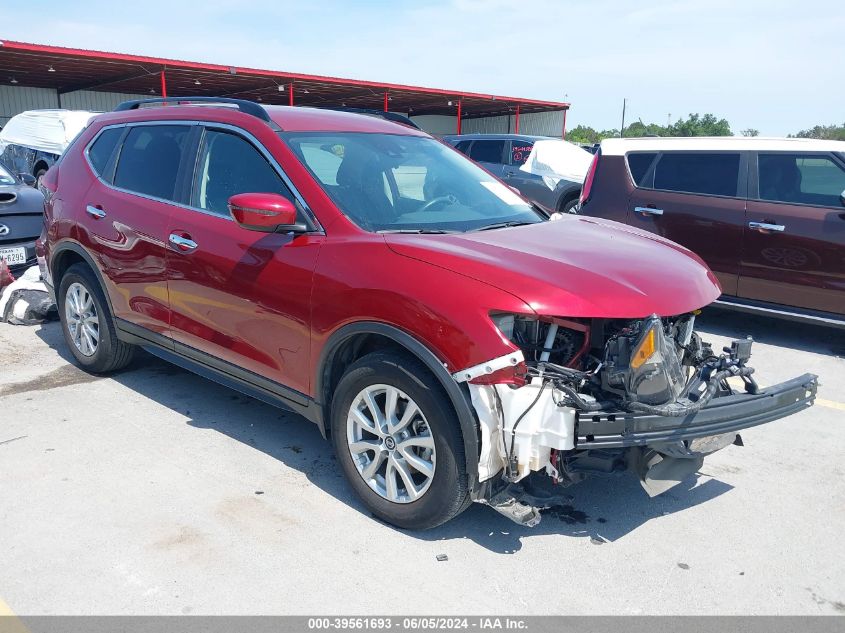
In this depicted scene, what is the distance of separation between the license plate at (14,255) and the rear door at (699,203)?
6139 mm

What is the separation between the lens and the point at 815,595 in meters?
2.97

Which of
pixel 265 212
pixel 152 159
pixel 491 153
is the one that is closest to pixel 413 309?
pixel 265 212

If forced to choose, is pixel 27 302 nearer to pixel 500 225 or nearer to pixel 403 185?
pixel 403 185

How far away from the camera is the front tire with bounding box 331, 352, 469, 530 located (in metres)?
3.10

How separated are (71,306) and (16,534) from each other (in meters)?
2.50

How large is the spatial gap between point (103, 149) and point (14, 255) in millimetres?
2996

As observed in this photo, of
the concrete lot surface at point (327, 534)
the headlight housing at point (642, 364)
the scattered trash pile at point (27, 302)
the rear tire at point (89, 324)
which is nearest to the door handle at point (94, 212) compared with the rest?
the rear tire at point (89, 324)

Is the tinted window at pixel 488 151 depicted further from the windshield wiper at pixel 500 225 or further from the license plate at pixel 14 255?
the windshield wiper at pixel 500 225

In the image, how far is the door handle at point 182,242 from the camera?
13.6ft

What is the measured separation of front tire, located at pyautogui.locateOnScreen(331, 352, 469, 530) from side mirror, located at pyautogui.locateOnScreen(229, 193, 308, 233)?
0.78 metres

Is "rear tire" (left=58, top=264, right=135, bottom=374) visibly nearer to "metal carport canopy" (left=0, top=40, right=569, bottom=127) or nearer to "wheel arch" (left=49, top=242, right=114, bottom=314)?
"wheel arch" (left=49, top=242, right=114, bottom=314)

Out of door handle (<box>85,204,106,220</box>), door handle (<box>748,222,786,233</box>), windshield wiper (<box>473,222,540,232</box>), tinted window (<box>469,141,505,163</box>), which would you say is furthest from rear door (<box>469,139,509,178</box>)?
windshield wiper (<box>473,222,540,232</box>)

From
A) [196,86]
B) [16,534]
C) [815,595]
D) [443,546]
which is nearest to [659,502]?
[815,595]

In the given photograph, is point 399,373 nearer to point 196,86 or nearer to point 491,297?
point 491,297
